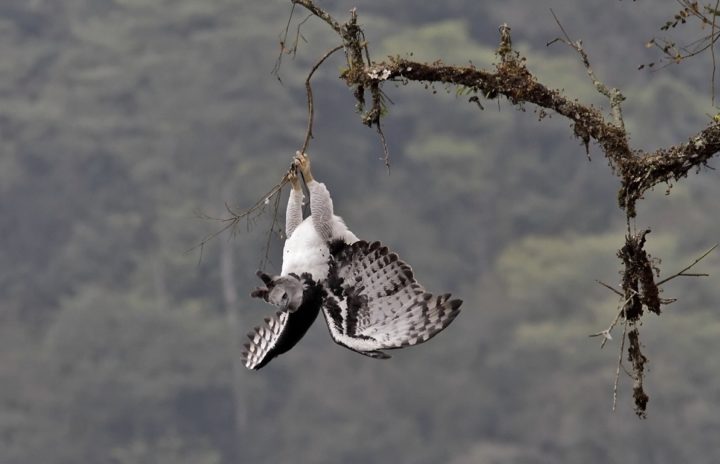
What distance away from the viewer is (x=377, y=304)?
811 cm

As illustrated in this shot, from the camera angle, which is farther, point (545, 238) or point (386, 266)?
point (545, 238)

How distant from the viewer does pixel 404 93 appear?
7350 centimetres

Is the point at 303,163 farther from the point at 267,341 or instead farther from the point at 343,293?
the point at 267,341

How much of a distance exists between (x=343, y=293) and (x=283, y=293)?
33 cm

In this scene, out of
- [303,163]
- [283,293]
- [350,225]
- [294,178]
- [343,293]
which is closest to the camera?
[283,293]

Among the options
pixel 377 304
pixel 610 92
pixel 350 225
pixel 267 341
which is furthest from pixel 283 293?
pixel 350 225

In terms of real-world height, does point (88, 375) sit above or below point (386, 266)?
above

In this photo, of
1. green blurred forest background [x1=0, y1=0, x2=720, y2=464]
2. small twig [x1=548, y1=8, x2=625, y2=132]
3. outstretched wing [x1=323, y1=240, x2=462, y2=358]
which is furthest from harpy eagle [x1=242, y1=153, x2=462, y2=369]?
green blurred forest background [x1=0, y1=0, x2=720, y2=464]

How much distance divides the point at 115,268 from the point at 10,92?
1203 centimetres

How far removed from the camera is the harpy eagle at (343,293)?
7.91 metres

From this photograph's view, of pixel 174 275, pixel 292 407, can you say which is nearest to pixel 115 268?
pixel 174 275

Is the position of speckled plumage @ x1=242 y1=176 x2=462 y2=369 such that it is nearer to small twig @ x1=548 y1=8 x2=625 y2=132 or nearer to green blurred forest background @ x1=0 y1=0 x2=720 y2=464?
small twig @ x1=548 y1=8 x2=625 y2=132

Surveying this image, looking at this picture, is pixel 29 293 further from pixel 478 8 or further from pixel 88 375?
pixel 478 8

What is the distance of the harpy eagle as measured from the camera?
7.91 metres
